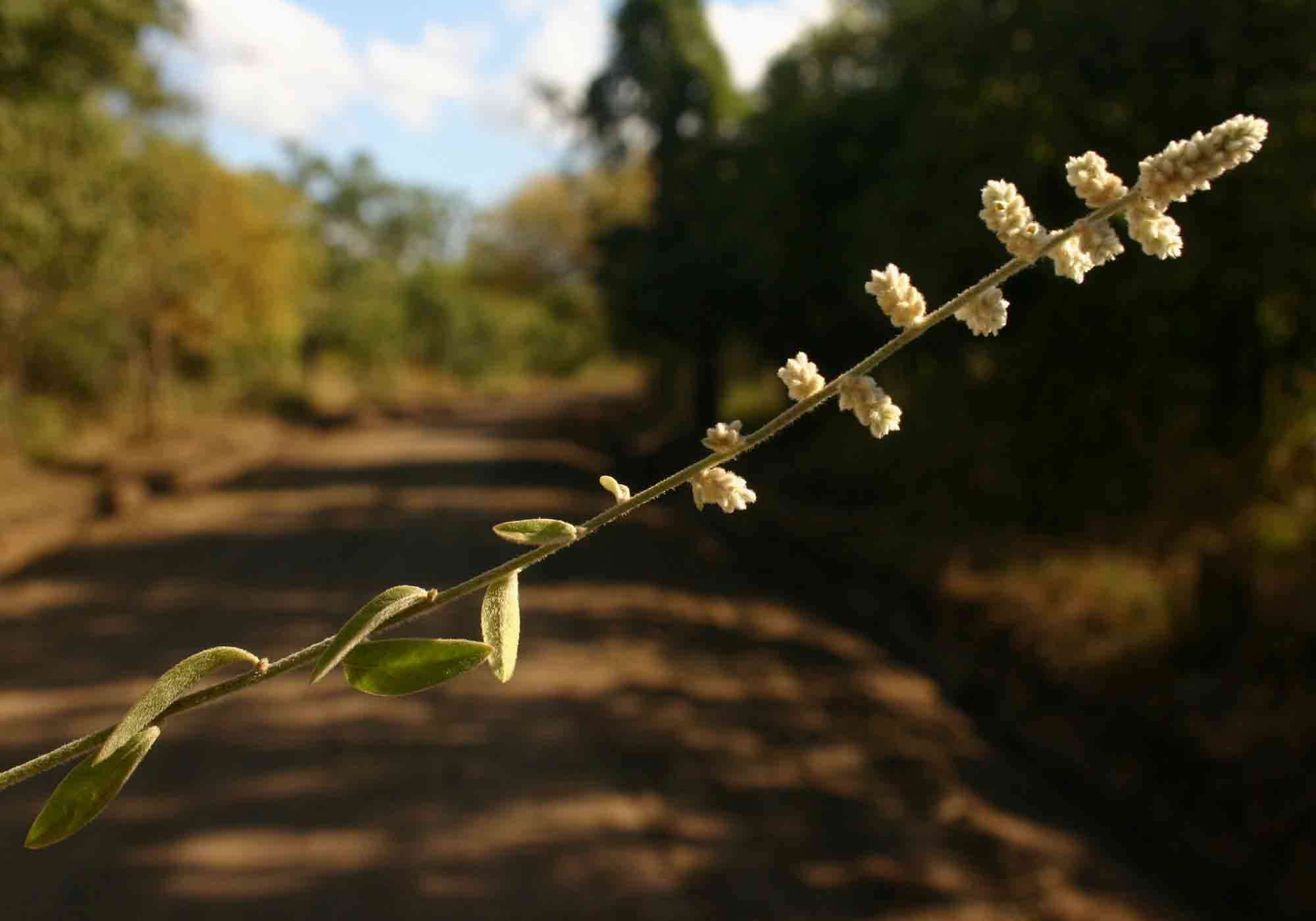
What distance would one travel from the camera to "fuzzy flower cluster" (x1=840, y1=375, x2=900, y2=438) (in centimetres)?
59

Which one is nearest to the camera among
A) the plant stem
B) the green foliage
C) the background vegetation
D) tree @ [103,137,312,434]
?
the plant stem

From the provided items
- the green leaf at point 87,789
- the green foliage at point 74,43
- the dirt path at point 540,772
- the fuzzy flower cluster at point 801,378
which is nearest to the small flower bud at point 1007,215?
the fuzzy flower cluster at point 801,378

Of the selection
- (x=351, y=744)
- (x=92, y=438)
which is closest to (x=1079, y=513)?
(x=351, y=744)

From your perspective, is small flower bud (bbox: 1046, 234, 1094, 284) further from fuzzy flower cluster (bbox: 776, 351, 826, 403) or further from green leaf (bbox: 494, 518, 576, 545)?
green leaf (bbox: 494, 518, 576, 545)

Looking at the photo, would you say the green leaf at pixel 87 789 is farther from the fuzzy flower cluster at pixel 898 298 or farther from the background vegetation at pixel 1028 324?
the background vegetation at pixel 1028 324

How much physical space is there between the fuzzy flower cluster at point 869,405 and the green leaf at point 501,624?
0.20 m

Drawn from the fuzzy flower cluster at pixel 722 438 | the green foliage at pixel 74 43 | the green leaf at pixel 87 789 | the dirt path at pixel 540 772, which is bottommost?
the green leaf at pixel 87 789

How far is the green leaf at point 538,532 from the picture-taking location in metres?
0.59

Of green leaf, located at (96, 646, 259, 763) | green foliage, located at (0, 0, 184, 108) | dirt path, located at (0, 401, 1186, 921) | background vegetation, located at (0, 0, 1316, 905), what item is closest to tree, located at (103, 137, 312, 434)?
background vegetation, located at (0, 0, 1316, 905)

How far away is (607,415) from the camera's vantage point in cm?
3331

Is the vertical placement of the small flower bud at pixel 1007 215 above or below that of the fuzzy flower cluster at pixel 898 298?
above

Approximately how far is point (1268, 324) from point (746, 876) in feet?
20.7

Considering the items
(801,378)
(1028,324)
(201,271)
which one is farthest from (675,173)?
(801,378)

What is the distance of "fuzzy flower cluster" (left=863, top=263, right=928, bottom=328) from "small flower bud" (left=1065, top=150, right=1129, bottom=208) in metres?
0.10
